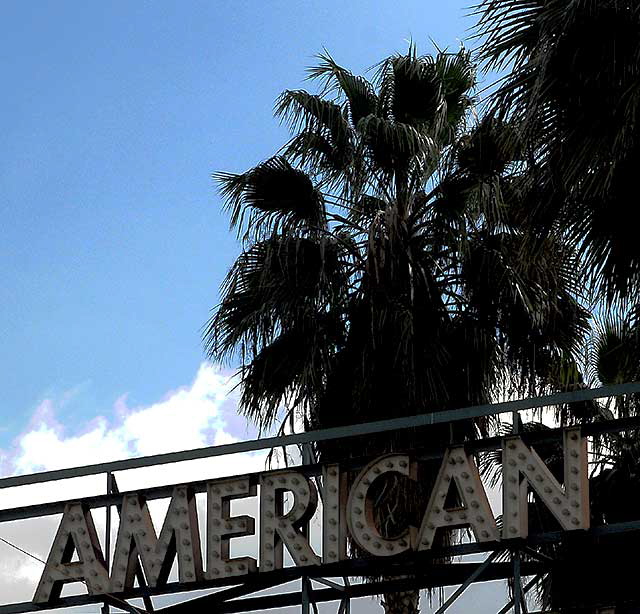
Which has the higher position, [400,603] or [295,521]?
[400,603]

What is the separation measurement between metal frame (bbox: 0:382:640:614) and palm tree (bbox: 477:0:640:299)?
200cm

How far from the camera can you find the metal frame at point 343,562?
13469 mm

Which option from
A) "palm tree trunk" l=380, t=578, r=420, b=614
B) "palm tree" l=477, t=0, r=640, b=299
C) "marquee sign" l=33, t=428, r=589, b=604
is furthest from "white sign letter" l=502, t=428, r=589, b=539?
"palm tree trunk" l=380, t=578, r=420, b=614

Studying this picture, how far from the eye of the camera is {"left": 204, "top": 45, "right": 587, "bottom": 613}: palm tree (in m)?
19.6

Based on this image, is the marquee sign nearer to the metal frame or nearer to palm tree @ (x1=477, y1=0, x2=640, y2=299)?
the metal frame

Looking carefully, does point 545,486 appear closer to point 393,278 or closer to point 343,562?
point 343,562

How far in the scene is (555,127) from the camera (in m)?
14.9

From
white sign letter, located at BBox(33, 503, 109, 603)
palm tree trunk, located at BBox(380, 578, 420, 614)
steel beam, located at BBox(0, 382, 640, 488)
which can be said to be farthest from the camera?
Answer: palm tree trunk, located at BBox(380, 578, 420, 614)

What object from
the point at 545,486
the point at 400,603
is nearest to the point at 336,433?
the point at 545,486

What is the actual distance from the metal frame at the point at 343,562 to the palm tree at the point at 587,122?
6.56 ft

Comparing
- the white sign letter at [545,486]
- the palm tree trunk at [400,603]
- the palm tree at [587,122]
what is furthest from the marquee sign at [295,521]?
the palm tree trunk at [400,603]

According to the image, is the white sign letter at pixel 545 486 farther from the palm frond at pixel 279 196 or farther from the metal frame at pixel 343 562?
the palm frond at pixel 279 196

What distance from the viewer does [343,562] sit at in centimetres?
1430

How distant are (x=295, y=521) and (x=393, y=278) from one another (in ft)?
19.8
